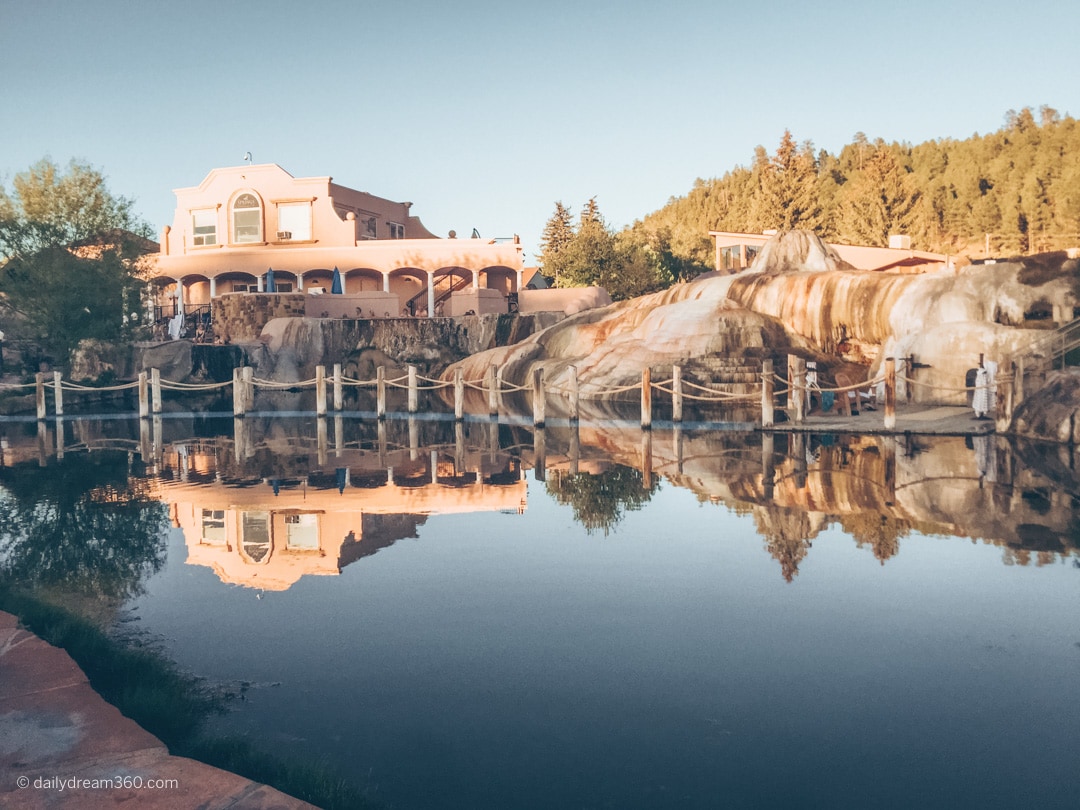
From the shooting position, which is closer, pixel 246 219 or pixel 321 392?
pixel 321 392

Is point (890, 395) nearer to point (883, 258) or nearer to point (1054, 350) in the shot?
point (1054, 350)

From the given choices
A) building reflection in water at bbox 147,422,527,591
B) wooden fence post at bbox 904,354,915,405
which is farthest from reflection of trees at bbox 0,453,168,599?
wooden fence post at bbox 904,354,915,405

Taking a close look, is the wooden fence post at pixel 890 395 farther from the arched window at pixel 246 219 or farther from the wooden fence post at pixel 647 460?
the arched window at pixel 246 219

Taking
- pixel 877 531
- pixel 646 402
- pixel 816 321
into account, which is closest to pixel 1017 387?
pixel 646 402

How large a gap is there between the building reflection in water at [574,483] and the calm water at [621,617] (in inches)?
3.3

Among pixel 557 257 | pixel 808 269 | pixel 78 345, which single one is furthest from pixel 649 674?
pixel 557 257

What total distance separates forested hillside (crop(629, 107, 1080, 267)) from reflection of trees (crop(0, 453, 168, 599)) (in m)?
58.7

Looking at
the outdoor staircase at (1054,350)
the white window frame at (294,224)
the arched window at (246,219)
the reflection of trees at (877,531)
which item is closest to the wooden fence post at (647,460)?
the reflection of trees at (877,531)

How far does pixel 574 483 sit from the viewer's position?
48.4ft

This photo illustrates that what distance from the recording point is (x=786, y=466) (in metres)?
15.8

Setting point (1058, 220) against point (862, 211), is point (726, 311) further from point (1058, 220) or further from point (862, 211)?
point (1058, 220)

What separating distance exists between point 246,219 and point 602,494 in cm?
4318

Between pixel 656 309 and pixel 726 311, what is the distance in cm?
325

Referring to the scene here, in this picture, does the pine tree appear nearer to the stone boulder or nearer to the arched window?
the arched window
